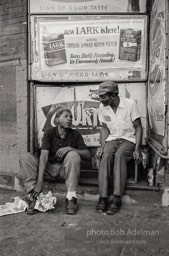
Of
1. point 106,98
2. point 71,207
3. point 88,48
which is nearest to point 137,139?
point 106,98

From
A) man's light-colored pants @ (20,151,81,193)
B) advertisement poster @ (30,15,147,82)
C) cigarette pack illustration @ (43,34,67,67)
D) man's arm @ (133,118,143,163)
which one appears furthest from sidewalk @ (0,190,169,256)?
cigarette pack illustration @ (43,34,67,67)

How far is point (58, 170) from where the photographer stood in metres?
3.96

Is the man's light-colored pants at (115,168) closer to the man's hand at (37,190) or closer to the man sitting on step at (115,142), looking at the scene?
the man sitting on step at (115,142)

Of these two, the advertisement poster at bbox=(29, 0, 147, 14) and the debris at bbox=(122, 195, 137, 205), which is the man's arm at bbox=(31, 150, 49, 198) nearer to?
the debris at bbox=(122, 195, 137, 205)

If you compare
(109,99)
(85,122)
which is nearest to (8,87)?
(85,122)

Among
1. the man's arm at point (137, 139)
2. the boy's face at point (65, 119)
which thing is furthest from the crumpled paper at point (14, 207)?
the man's arm at point (137, 139)

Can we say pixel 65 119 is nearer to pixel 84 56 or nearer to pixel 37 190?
pixel 37 190

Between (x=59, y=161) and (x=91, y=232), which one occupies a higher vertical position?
(x=59, y=161)

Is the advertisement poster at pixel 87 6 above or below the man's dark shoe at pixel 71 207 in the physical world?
above

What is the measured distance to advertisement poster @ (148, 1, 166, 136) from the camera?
3.44 metres

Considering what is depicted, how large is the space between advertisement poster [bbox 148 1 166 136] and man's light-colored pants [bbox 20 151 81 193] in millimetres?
1150

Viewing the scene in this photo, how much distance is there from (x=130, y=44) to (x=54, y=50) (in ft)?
4.03

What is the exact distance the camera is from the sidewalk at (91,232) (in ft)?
8.58

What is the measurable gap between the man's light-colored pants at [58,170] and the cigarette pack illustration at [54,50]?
67.5 inches
